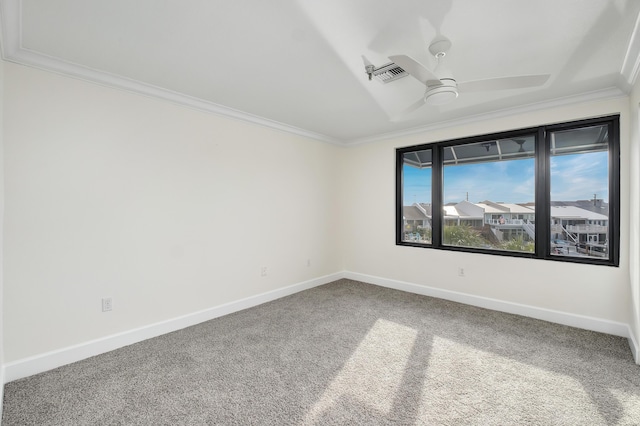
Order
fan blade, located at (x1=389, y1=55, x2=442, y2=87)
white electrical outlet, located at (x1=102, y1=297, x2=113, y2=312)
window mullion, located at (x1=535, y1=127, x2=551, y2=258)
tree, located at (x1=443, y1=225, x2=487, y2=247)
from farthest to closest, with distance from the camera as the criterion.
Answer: tree, located at (x1=443, y1=225, x2=487, y2=247) < window mullion, located at (x1=535, y1=127, x2=551, y2=258) < white electrical outlet, located at (x1=102, y1=297, x2=113, y2=312) < fan blade, located at (x1=389, y1=55, x2=442, y2=87)

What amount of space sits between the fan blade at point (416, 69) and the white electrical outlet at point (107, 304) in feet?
9.69

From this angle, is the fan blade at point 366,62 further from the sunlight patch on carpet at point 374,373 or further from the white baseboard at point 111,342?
the white baseboard at point 111,342

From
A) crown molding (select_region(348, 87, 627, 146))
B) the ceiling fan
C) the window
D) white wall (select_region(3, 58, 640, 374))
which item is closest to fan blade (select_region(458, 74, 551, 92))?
the ceiling fan

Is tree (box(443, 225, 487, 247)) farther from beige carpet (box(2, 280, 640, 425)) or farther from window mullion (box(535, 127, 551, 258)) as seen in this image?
beige carpet (box(2, 280, 640, 425))

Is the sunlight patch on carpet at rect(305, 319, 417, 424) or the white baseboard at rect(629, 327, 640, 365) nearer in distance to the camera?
the sunlight patch on carpet at rect(305, 319, 417, 424)

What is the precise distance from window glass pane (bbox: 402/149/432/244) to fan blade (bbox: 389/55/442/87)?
2.47m

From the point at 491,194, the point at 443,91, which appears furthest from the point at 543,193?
the point at 443,91

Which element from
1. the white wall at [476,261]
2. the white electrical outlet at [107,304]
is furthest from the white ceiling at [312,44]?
the white electrical outlet at [107,304]

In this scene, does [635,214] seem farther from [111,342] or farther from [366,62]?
[111,342]

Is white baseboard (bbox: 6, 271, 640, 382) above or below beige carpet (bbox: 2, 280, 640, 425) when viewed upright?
above

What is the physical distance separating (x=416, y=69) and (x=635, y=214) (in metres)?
2.41

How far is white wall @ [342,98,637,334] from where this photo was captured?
2953mm

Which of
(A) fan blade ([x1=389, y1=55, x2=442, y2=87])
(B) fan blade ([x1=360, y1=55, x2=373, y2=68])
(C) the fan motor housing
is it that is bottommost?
→ (C) the fan motor housing

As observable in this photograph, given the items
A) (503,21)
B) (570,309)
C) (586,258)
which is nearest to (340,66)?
(503,21)
